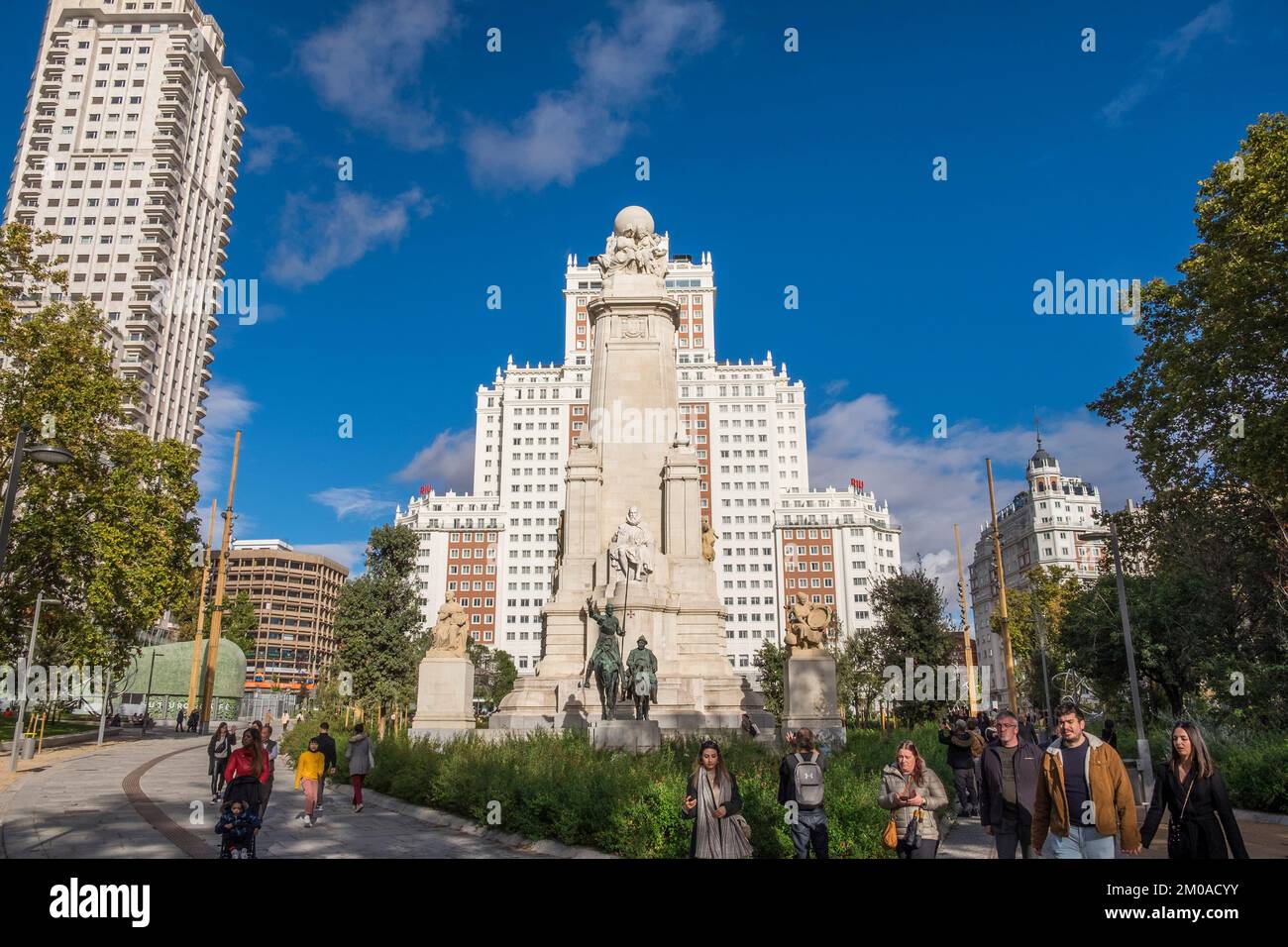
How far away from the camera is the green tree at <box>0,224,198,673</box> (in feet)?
95.3

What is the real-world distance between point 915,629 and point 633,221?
80.1ft

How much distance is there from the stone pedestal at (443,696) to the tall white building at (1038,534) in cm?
9922

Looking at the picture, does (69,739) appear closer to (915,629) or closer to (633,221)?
(633,221)

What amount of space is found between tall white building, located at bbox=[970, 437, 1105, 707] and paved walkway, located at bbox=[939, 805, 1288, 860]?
338 feet

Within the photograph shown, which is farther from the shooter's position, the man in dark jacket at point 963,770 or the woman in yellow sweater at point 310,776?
the man in dark jacket at point 963,770

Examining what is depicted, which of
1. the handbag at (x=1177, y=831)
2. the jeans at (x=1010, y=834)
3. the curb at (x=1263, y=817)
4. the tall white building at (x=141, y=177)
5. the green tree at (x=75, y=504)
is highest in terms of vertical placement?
the tall white building at (x=141, y=177)

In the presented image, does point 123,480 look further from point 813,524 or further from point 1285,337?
point 813,524

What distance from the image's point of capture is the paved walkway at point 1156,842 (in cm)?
1123

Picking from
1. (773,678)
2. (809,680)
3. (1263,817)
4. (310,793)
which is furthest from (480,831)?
(773,678)

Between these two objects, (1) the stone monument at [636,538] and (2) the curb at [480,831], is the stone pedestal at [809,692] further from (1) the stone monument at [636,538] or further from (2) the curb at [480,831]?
(2) the curb at [480,831]

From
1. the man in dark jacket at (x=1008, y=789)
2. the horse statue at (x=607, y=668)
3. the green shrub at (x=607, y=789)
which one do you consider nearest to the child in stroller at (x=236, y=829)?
the green shrub at (x=607, y=789)

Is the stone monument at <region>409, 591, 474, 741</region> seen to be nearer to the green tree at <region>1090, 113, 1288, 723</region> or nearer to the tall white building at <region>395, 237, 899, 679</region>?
the green tree at <region>1090, 113, 1288, 723</region>
